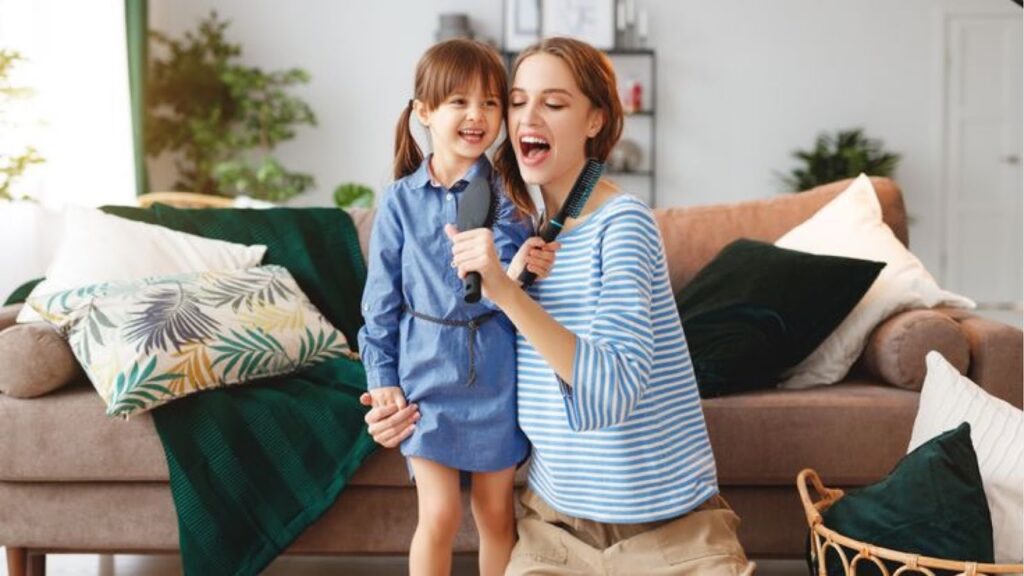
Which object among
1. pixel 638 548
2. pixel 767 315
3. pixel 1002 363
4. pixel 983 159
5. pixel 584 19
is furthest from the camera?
pixel 983 159

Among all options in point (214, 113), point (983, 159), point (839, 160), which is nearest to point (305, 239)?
point (214, 113)

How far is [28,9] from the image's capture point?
4359 mm

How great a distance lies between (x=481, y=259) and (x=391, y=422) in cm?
54

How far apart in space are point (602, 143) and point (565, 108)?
0.30 ft

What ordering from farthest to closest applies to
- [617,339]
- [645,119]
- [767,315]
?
[645,119] < [767,315] < [617,339]

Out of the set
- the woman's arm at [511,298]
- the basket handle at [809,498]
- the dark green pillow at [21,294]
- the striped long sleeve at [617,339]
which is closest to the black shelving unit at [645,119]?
the dark green pillow at [21,294]

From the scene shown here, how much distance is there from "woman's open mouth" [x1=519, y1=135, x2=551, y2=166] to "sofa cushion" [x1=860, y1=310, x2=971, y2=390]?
1.22 meters

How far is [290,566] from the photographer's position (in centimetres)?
278

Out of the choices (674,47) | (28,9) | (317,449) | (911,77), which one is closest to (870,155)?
(911,77)

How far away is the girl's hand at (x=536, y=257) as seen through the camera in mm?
1403

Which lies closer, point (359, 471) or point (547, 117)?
point (547, 117)

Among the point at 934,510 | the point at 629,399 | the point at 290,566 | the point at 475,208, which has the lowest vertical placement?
the point at 290,566

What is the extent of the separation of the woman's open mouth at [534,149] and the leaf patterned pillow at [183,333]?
1038mm

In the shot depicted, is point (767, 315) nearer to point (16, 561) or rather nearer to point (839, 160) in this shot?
point (16, 561)
